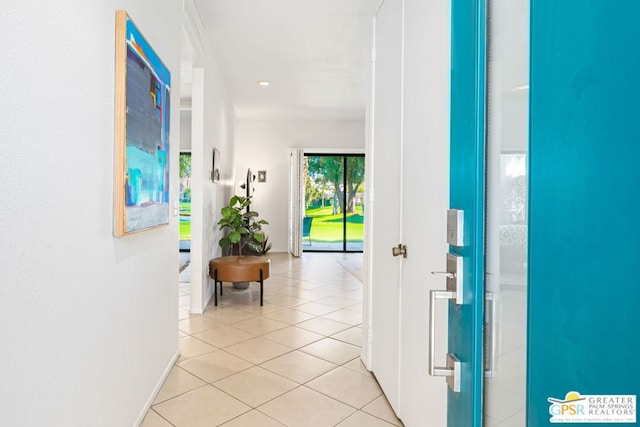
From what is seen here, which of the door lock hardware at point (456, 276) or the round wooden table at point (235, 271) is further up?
the door lock hardware at point (456, 276)

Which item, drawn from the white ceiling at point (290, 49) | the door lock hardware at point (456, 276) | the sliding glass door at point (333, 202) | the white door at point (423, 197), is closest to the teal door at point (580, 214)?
the door lock hardware at point (456, 276)

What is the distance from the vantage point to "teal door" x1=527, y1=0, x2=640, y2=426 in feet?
1.62

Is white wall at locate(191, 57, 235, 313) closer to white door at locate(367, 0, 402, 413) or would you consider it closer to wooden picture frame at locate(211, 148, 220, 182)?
wooden picture frame at locate(211, 148, 220, 182)

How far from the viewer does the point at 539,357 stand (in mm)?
548

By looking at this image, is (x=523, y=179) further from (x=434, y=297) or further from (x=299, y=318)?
(x=299, y=318)

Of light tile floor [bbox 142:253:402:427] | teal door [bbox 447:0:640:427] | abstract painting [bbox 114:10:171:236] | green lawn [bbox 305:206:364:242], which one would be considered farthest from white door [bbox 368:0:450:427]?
green lawn [bbox 305:206:364:242]

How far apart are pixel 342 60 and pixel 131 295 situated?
3.82m

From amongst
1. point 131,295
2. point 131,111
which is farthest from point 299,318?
point 131,111

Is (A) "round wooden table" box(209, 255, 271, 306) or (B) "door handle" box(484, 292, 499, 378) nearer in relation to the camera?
(B) "door handle" box(484, 292, 499, 378)

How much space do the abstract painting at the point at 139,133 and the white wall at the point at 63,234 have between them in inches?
1.6

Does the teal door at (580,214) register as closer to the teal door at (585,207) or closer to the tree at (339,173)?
the teal door at (585,207)

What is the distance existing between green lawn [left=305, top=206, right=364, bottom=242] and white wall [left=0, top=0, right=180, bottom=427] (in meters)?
7.16

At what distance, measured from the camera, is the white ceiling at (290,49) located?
11.6ft

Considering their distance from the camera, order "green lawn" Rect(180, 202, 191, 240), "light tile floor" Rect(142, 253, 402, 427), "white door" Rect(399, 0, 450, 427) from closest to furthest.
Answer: "white door" Rect(399, 0, 450, 427) < "light tile floor" Rect(142, 253, 402, 427) < "green lawn" Rect(180, 202, 191, 240)
